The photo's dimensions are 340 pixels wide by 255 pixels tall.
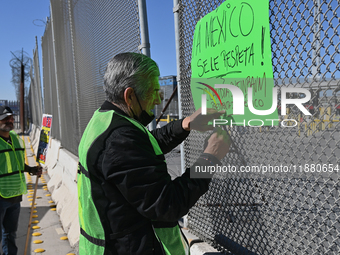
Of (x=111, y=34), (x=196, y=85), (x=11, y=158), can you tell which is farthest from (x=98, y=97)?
(x=196, y=85)

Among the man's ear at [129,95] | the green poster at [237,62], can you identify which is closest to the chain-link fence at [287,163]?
the green poster at [237,62]

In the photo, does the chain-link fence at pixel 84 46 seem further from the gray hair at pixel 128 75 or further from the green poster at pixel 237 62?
the gray hair at pixel 128 75

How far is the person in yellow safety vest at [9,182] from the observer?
13.0 feet

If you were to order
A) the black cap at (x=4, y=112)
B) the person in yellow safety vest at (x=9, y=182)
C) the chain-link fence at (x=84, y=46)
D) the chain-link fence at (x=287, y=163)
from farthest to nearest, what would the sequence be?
the black cap at (x=4, y=112) → the person in yellow safety vest at (x=9, y=182) → the chain-link fence at (x=84, y=46) → the chain-link fence at (x=287, y=163)

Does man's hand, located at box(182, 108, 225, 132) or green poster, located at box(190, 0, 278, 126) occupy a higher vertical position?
green poster, located at box(190, 0, 278, 126)

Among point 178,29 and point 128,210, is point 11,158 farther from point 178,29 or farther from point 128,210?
point 128,210

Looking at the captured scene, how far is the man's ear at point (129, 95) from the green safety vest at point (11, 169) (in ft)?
10.5

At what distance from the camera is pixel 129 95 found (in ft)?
5.13

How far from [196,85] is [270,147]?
82 cm

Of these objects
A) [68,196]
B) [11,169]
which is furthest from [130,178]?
[68,196]

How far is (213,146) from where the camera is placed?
1.55 meters

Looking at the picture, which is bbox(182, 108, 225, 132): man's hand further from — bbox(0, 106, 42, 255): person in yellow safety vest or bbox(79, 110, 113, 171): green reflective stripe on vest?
bbox(0, 106, 42, 255): person in yellow safety vest

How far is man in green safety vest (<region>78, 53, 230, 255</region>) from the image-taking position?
1355 millimetres

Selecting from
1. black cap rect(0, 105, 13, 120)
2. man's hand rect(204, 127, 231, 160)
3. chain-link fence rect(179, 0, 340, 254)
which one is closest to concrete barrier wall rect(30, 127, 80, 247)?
black cap rect(0, 105, 13, 120)
